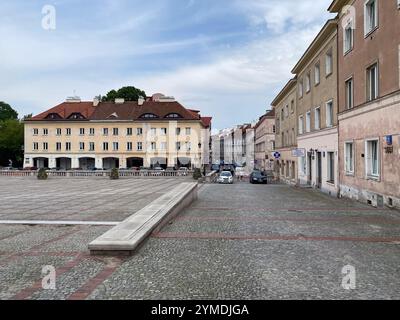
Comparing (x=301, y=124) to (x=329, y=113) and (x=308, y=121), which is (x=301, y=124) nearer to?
(x=308, y=121)

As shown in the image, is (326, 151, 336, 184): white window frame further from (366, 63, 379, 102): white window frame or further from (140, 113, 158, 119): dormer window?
(140, 113, 158, 119): dormer window

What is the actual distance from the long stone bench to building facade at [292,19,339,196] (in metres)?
12.6

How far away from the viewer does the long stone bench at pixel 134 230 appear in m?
6.75

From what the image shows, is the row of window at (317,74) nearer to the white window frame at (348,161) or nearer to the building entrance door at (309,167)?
the building entrance door at (309,167)

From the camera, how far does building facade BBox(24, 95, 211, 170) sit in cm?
6134

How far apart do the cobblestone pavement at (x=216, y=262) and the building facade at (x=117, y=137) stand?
168 feet

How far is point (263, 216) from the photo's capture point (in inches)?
469

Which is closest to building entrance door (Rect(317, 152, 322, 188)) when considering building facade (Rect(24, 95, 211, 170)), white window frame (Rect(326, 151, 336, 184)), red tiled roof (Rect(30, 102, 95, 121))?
white window frame (Rect(326, 151, 336, 184))

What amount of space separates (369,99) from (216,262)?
12.5 m

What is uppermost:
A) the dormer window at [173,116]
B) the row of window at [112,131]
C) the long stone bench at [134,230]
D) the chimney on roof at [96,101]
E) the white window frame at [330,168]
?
the chimney on roof at [96,101]

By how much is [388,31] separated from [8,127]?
71455 millimetres
